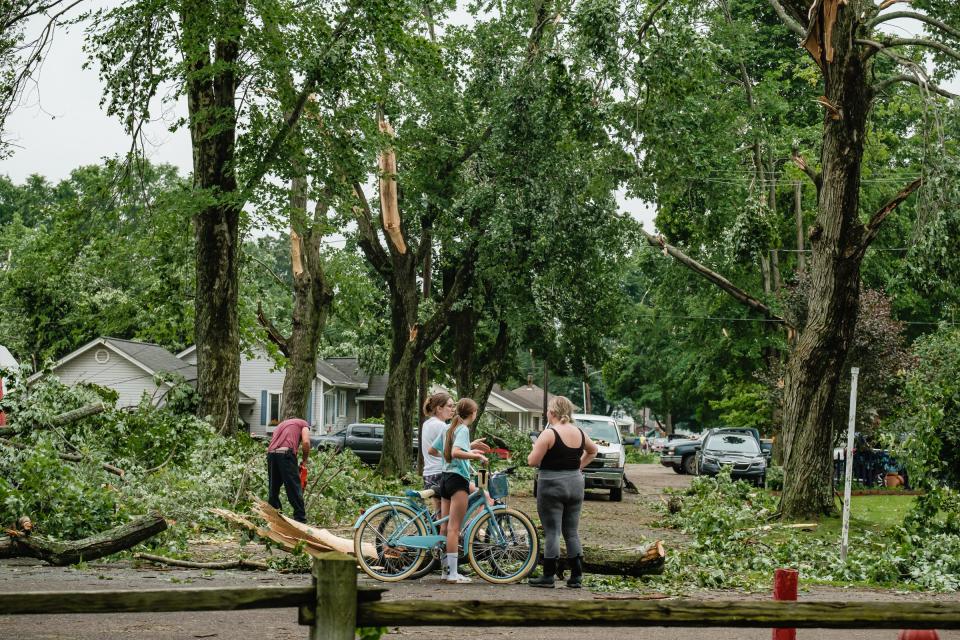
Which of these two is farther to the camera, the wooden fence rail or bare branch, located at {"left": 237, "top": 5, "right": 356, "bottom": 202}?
bare branch, located at {"left": 237, "top": 5, "right": 356, "bottom": 202}

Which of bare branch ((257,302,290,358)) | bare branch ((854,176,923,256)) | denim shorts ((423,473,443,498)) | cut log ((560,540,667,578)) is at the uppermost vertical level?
bare branch ((854,176,923,256))

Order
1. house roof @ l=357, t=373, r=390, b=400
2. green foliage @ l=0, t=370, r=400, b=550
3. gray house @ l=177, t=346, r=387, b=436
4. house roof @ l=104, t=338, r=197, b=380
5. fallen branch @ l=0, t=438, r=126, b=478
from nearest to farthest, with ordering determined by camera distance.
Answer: green foliage @ l=0, t=370, r=400, b=550
fallen branch @ l=0, t=438, r=126, b=478
house roof @ l=104, t=338, r=197, b=380
gray house @ l=177, t=346, r=387, b=436
house roof @ l=357, t=373, r=390, b=400

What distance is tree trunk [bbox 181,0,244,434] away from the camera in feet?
62.1

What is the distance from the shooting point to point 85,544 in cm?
1045

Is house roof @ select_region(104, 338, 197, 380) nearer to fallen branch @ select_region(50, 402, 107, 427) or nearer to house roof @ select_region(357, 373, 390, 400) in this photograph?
house roof @ select_region(357, 373, 390, 400)

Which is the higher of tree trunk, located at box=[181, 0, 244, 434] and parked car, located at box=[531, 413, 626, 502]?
tree trunk, located at box=[181, 0, 244, 434]

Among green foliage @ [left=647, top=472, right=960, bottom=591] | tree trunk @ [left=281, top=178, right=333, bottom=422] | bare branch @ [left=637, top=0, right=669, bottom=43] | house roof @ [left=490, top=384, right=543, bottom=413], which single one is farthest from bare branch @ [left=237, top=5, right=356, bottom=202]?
house roof @ [left=490, top=384, right=543, bottom=413]

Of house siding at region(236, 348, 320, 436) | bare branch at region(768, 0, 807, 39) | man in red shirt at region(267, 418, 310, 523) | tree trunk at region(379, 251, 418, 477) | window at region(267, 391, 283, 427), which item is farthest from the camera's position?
window at region(267, 391, 283, 427)

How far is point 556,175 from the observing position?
24438 millimetres

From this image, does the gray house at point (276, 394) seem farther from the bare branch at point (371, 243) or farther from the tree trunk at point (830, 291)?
the tree trunk at point (830, 291)

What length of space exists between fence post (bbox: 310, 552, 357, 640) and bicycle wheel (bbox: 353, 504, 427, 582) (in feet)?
18.1

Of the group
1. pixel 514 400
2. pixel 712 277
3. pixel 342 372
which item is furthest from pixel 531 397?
pixel 712 277

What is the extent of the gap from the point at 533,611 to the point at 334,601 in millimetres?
869

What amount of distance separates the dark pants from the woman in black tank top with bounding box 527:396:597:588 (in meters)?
4.36
